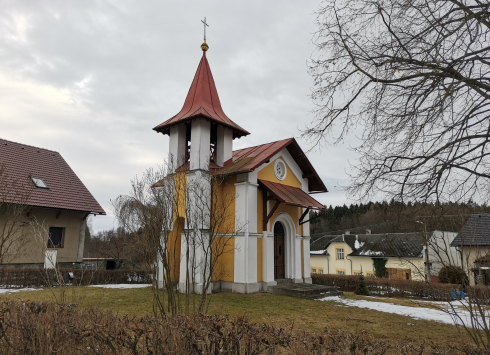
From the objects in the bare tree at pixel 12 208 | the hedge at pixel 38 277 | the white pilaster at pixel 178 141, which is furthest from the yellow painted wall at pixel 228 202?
the bare tree at pixel 12 208

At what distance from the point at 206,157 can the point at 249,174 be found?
2022 mm

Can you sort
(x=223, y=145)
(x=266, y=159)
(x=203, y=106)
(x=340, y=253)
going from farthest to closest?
(x=340, y=253)
(x=223, y=145)
(x=203, y=106)
(x=266, y=159)

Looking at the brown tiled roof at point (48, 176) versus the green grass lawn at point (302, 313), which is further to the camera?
the brown tiled roof at point (48, 176)

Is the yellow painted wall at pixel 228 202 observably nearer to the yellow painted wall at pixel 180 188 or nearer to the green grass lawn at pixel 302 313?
the yellow painted wall at pixel 180 188

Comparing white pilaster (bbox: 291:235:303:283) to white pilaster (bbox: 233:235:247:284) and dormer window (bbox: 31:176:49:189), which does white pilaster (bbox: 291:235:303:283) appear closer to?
white pilaster (bbox: 233:235:247:284)

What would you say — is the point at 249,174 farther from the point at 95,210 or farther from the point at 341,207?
the point at 341,207

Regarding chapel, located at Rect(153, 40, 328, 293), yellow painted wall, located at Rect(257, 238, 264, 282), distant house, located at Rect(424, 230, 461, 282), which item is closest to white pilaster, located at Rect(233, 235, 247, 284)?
chapel, located at Rect(153, 40, 328, 293)

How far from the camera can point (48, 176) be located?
→ 18531 mm

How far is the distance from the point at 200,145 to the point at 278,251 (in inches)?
243

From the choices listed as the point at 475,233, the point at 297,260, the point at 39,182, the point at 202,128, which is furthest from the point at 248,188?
the point at 39,182

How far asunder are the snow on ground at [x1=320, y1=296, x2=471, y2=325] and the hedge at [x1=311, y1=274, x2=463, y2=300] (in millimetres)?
3436

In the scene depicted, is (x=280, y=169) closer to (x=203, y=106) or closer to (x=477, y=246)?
(x=203, y=106)

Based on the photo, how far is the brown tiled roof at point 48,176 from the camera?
661 inches

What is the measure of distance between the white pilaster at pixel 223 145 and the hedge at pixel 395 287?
27.4 ft
